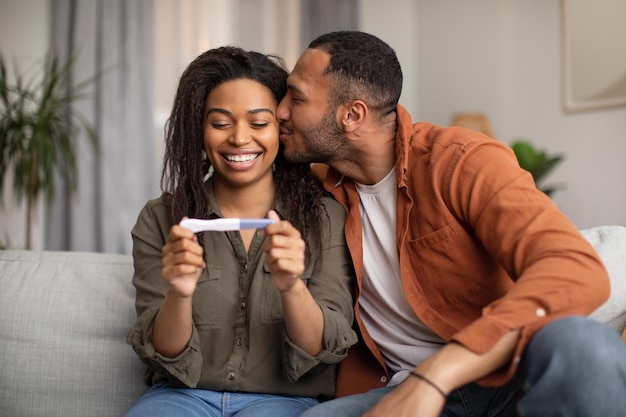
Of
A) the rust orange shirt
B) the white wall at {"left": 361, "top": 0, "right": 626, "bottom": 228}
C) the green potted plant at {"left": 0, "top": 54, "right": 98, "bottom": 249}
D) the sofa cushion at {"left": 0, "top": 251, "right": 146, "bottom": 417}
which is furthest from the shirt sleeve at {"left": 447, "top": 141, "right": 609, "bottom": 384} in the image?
the white wall at {"left": 361, "top": 0, "right": 626, "bottom": 228}

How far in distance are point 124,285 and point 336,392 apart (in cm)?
61

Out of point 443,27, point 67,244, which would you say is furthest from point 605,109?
point 67,244

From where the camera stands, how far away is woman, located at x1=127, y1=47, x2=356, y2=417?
1420 mm

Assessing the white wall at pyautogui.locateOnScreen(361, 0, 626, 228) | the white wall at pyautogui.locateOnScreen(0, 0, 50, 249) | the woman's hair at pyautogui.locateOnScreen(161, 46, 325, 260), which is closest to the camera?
the woman's hair at pyautogui.locateOnScreen(161, 46, 325, 260)

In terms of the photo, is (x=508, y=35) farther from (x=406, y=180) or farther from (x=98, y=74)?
(x=406, y=180)

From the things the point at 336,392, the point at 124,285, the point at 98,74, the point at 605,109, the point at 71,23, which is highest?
the point at 71,23

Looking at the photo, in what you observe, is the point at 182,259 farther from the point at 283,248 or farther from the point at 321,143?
the point at 321,143

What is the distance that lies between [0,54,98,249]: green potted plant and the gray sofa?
1.81 metres

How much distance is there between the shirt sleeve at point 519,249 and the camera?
1.18m

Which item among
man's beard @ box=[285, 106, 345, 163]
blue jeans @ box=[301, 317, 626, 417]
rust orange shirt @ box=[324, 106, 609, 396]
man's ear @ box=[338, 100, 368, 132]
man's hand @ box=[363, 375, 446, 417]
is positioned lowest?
man's hand @ box=[363, 375, 446, 417]

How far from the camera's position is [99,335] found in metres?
1.74

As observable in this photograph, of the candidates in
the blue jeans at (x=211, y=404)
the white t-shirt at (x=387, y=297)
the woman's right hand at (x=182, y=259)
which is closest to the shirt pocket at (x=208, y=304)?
the blue jeans at (x=211, y=404)

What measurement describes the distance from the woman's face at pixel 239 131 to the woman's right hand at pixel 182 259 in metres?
0.38

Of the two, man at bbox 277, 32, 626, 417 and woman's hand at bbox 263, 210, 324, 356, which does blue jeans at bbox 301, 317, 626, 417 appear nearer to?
man at bbox 277, 32, 626, 417
